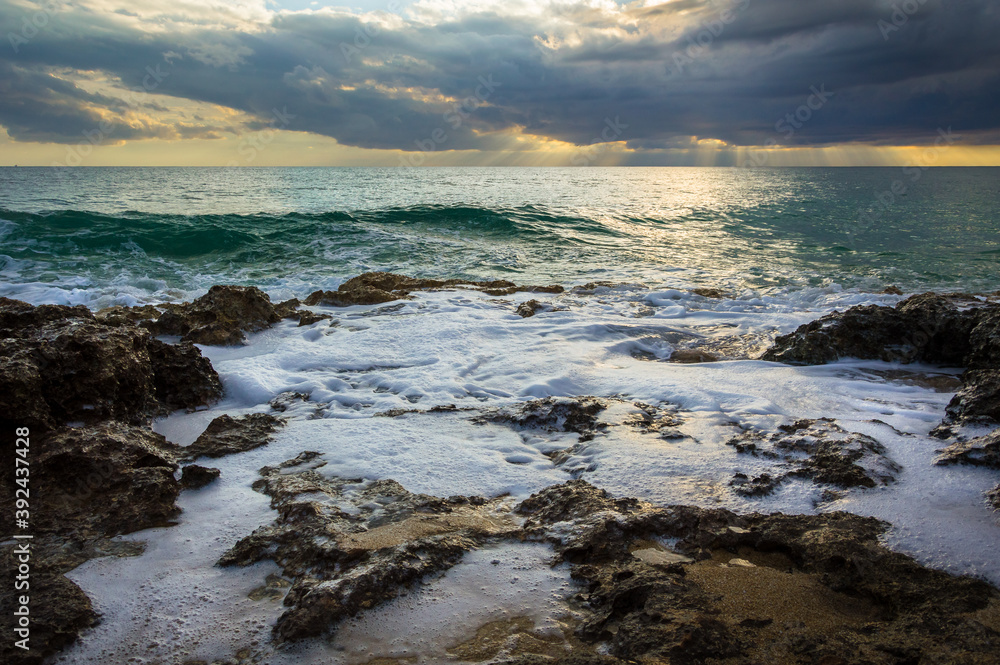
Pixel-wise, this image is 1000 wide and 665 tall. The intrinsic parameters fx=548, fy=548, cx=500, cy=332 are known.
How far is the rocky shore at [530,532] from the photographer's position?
189 centimetres

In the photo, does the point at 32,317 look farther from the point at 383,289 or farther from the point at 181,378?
the point at 383,289

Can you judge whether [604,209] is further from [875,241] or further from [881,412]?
[881,412]

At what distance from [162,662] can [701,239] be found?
16.7m

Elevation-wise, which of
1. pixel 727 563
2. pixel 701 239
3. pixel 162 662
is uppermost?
pixel 701 239

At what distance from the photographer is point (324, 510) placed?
2.65m

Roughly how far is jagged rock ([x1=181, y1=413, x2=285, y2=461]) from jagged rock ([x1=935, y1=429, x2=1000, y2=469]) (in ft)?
12.7

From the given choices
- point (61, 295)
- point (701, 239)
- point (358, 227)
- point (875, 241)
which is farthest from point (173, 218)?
point (875, 241)

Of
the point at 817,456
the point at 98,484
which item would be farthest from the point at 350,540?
the point at 817,456

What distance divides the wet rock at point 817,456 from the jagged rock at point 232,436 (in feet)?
9.34

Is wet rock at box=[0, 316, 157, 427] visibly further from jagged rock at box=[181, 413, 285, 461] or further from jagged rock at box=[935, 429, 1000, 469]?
jagged rock at box=[935, 429, 1000, 469]

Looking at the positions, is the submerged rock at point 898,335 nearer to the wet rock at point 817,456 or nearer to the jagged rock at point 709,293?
the wet rock at point 817,456

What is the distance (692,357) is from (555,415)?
2.28m

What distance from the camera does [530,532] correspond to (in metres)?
2.54
